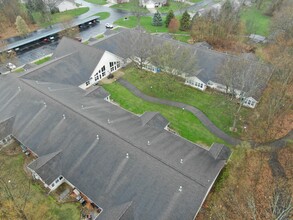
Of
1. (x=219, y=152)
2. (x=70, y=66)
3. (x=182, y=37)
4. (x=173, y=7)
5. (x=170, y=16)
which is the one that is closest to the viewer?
(x=219, y=152)

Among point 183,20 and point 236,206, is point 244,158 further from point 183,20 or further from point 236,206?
point 183,20

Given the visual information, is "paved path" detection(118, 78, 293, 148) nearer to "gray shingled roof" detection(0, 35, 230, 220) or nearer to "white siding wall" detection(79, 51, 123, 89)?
"white siding wall" detection(79, 51, 123, 89)

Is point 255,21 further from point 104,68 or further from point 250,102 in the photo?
point 104,68

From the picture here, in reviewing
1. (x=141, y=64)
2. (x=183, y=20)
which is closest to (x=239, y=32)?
(x=183, y=20)

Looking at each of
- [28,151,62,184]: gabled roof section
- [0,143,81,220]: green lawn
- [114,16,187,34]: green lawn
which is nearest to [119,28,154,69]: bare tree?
[114,16,187,34]: green lawn

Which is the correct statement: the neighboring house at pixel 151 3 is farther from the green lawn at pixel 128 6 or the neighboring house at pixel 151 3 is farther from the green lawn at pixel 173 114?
the green lawn at pixel 173 114

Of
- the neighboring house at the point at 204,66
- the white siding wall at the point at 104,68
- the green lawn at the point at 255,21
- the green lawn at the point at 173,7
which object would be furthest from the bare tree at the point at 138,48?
the green lawn at the point at 173,7

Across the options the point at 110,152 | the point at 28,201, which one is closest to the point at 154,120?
the point at 110,152
